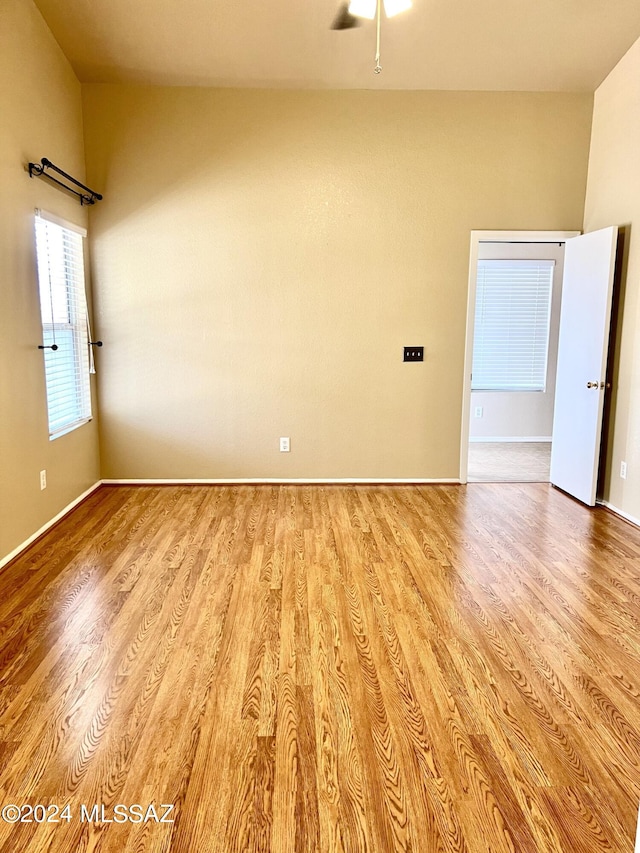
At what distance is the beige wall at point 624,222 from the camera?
146 inches

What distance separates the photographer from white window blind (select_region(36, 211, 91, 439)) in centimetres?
356

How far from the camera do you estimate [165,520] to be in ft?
12.4

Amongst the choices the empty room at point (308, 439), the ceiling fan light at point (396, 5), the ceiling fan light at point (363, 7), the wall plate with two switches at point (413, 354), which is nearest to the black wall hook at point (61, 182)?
the empty room at point (308, 439)

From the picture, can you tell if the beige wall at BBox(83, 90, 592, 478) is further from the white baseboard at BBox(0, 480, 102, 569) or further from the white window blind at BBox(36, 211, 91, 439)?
the white baseboard at BBox(0, 480, 102, 569)

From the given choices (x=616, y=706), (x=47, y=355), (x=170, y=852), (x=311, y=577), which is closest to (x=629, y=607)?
(x=616, y=706)

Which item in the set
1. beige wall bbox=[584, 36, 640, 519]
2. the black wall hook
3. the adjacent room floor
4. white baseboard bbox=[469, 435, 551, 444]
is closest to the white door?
beige wall bbox=[584, 36, 640, 519]

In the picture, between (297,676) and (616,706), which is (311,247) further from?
(616,706)

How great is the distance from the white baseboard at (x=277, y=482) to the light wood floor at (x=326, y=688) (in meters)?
1.04

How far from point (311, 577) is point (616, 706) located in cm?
148

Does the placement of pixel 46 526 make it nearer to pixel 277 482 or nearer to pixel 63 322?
pixel 63 322

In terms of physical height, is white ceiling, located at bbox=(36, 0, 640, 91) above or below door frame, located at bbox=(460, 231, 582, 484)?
above

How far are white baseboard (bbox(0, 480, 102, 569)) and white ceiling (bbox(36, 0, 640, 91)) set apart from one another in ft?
10.3

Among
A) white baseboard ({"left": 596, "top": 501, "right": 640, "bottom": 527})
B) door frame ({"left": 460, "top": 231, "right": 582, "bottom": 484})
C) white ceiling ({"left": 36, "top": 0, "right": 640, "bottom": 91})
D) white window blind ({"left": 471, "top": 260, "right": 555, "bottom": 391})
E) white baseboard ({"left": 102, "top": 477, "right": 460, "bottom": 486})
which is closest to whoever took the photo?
white ceiling ({"left": 36, "top": 0, "right": 640, "bottom": 91})

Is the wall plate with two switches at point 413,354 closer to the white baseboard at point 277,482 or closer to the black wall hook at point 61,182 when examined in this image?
the white baseboard at point 277,482
